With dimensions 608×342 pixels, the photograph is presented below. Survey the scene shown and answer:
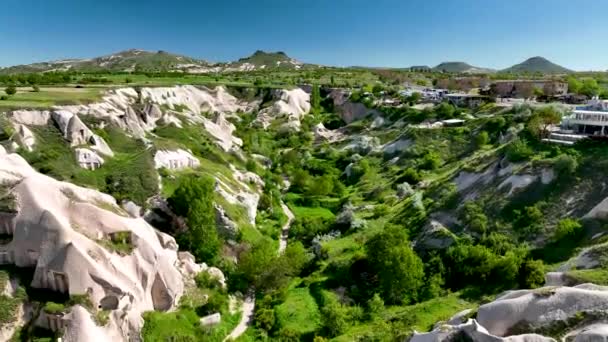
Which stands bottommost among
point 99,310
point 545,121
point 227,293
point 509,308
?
point 227,293

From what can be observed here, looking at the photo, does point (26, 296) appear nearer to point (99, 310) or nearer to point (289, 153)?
point (99, 310)

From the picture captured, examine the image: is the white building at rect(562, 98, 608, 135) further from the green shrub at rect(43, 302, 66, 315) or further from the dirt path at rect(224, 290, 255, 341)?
the green shrub at rect(43, 302, 66, 315)

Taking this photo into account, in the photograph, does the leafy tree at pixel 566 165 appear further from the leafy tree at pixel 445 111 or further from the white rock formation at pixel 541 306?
the leafy tree at pixel 445 111

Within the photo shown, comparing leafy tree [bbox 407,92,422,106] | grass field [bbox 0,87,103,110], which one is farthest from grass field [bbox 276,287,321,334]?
leafy tree [bbox 407,92,422,106]

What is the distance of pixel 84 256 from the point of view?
41.8 metres

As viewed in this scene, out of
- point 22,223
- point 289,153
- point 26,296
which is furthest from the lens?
point 289,153

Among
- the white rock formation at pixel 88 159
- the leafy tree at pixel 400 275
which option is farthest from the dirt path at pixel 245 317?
the white rock formation at pixel 88 159

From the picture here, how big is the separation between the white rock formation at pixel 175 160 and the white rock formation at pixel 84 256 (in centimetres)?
1815

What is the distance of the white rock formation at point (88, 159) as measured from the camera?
63.0 metres

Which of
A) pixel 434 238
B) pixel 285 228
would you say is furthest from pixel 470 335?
pixel 285 228

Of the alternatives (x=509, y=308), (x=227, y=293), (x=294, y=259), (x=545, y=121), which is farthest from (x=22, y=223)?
(x=545, y=121)

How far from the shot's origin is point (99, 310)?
135 ft

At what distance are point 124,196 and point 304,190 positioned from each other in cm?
3832

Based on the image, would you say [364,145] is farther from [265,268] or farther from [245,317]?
[245,317]
